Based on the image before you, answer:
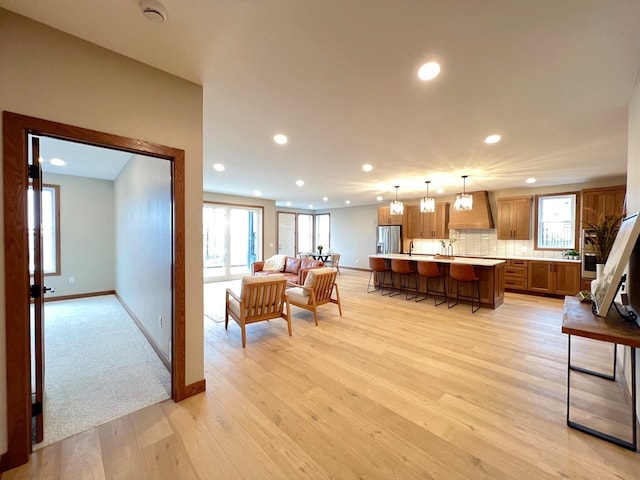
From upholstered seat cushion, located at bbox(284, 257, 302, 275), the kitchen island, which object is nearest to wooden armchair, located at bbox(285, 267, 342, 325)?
upholstered seat cushion, located at bbox(284, 257, 302, 275)

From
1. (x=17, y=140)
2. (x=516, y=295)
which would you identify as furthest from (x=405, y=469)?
(x=516, y=295)

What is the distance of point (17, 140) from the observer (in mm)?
1494

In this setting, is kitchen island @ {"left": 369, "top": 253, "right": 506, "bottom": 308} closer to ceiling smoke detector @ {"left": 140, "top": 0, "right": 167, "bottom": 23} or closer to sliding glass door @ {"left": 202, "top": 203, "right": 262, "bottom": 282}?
ceiling smoke detector @ {"left": 140, "top": 0, "right": 167, "bottom": 23}

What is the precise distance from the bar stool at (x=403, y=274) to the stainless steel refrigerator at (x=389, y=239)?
7.38 ft

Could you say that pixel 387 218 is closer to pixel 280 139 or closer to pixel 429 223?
pixel 429 223

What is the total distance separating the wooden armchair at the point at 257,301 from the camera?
3304mm

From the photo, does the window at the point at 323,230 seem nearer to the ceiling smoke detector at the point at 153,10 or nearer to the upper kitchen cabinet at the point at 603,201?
the upper kitchen cabinet at the point at 603,201

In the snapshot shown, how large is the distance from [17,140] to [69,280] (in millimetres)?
5594

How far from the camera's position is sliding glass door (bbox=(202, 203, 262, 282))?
782cm

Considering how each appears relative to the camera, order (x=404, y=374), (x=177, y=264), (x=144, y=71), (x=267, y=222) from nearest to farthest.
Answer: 1. (x=144, y=71)
2. (x=177, y=264)
3. (x=404, y=374)
4. (x=267, y=222)

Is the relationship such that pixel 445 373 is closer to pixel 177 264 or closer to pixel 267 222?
pixel 177 264

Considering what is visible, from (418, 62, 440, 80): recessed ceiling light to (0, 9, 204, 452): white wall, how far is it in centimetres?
186

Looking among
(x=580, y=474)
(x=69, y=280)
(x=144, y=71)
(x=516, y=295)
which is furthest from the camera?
(x=516, y=295)

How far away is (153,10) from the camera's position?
1428 mm
